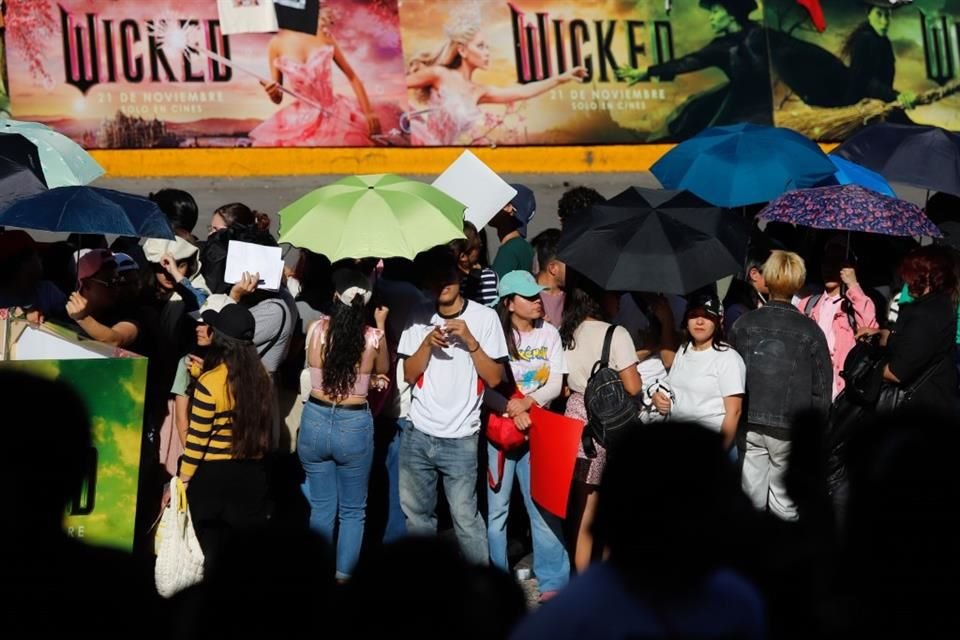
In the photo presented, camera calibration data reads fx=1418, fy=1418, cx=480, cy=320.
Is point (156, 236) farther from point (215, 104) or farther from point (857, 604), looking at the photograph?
point (215, 104)

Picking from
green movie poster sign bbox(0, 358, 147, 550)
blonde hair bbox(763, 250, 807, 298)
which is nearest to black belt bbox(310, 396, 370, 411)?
green movie poster sign bbox(0, 358, 147, 550)

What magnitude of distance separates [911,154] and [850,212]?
1365 mm

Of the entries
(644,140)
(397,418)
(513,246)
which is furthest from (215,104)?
(397,418)

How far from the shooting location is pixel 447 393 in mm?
7457

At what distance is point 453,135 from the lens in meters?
13.8

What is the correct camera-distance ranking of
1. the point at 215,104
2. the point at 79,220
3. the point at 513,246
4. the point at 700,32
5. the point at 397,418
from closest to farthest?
the point at 79,220
the point at 397,418
the point at 513,246
the point at 215,104
the point at 700,32

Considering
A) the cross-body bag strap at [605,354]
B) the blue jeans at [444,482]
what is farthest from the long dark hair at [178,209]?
the cross-body bag strap at [605,354]

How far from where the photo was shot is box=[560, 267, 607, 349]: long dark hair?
25.3ft

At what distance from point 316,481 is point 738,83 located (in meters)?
8.33

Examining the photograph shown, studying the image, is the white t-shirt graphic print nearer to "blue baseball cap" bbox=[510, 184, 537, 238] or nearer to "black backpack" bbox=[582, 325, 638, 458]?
"black backpack" bbox=[582, 325, 638, 458]

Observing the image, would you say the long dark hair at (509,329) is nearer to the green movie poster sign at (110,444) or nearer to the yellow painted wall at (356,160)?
the green movie poster sign at (110,444)

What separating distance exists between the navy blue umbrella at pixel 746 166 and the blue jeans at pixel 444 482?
8.28ft

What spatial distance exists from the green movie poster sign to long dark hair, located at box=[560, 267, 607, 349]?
→ 95.7 inches

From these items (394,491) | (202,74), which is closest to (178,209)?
(394,491)
